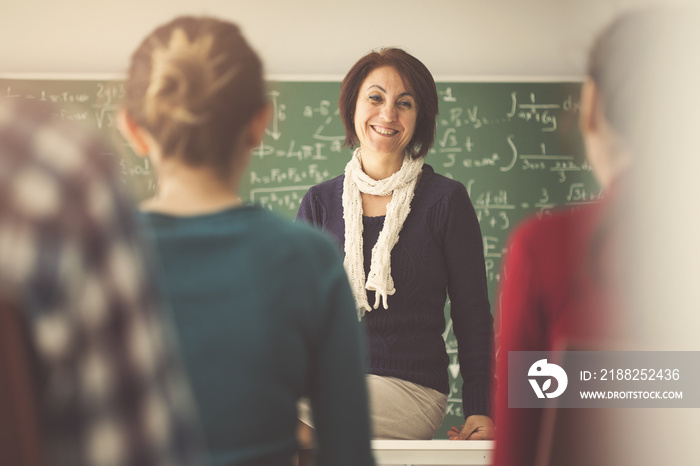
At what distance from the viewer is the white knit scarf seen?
1718 mm

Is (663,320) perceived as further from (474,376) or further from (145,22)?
(145,22)

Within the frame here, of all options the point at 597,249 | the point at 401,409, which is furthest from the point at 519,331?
the point at 401,409

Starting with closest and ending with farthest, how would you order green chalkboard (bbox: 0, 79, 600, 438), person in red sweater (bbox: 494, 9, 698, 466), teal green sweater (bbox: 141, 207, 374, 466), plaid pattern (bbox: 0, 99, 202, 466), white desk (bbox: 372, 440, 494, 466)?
plaid pattern (bbox: 0, 99, 202, 466) → teal green sweater (bbox: 141, 207, 374, 466) → person in red sweater (bbox: 494, 9, 698, 466) → white desk (bbox: 372, 440, 494, 466) → green chalkboard (bbox: 0, 79, 600, 438)

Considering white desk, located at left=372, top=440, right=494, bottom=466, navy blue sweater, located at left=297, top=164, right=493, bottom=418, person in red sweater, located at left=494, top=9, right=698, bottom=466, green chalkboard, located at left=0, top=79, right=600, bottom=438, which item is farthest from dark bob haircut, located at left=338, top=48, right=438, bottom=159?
green chalkboard, located at left=0, top=79, right=600, bottom=438

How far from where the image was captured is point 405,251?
1739 millimetres

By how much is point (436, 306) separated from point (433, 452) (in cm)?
36

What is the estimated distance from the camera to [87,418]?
0.33m

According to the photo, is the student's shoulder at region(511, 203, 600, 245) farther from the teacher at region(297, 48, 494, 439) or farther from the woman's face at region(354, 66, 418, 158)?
the woman's face at region(354, 66, 418, 158)

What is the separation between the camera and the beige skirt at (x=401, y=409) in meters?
1.58

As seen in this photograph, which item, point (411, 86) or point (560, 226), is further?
point (411, 86)

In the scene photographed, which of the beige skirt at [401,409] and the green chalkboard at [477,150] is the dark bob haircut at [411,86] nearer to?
the beige skirt at [401,409]

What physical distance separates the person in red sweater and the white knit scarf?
0.86m

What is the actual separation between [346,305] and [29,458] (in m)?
0.41

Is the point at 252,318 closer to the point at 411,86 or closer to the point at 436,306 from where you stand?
the point at 436,306
